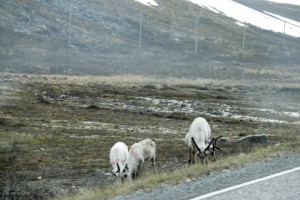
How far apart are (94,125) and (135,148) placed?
50.4 ft

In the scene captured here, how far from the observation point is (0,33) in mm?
93438

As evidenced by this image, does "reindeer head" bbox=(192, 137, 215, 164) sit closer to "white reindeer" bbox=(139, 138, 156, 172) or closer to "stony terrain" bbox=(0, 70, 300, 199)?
"white reindeer" bbox=(139, 138, 156, 172)

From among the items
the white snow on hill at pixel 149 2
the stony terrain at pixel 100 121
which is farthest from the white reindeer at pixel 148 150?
the white snow on hill at pixel 149 2

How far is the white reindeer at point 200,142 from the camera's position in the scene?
784 inches

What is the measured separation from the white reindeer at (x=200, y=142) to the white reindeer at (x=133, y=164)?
205cm

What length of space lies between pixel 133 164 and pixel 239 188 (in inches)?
281

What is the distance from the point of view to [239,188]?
39.8ft

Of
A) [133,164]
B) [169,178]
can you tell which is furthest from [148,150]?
[169,178]

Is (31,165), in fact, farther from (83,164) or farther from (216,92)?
(216,92)

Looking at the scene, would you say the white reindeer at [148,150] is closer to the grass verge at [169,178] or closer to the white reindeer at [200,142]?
the white reindeer at [200,142]

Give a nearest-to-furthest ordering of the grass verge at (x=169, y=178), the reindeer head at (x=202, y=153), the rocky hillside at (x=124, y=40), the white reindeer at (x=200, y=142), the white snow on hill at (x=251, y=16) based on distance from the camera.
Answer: the grass verge at (x=169, y=178), the reindeer head at (x=202, y=153), the white reindeer at (x=200, y=142), the rocky hillside at (x=124, y=40), the white snow on hill at (x=251, y=16)

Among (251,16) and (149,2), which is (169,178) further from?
(251,16)

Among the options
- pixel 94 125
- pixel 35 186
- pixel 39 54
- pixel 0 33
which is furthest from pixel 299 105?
pixel 0 33

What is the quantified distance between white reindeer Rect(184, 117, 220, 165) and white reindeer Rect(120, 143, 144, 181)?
2.05 m
